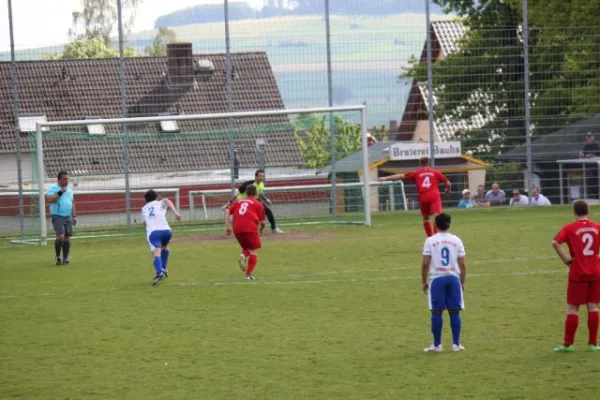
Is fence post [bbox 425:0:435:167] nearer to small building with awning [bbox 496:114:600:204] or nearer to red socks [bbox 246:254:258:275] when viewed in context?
small building with awning [bbox 496:114:600:204]

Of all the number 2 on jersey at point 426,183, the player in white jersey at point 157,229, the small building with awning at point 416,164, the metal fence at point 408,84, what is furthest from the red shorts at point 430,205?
the small building with awning at point 416,164

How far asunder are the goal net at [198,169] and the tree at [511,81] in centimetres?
369

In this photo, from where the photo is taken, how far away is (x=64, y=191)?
20.5 meters

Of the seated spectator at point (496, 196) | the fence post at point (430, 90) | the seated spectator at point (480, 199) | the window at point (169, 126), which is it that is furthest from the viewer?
the seated spectator at point (480, 199)

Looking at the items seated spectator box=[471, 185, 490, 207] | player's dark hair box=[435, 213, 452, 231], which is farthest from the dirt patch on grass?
player's dark hair box=[435, 213, 452, 231]

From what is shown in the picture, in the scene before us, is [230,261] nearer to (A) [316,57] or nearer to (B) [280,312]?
(B) [280,312]

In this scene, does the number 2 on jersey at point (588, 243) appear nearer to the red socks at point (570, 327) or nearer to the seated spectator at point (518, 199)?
the red socks at point (570, 327)

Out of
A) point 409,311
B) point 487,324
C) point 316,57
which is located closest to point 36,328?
point 409,311

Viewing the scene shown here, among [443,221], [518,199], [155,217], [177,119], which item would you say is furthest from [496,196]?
[443,221]

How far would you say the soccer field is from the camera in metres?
9.52

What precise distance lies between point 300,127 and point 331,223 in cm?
283

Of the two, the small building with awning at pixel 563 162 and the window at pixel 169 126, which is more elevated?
the window at pixel 169 126

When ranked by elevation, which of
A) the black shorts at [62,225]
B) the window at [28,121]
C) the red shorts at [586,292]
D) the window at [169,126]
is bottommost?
the red shorts at [586,292]

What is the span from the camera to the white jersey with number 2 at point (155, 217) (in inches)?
668
